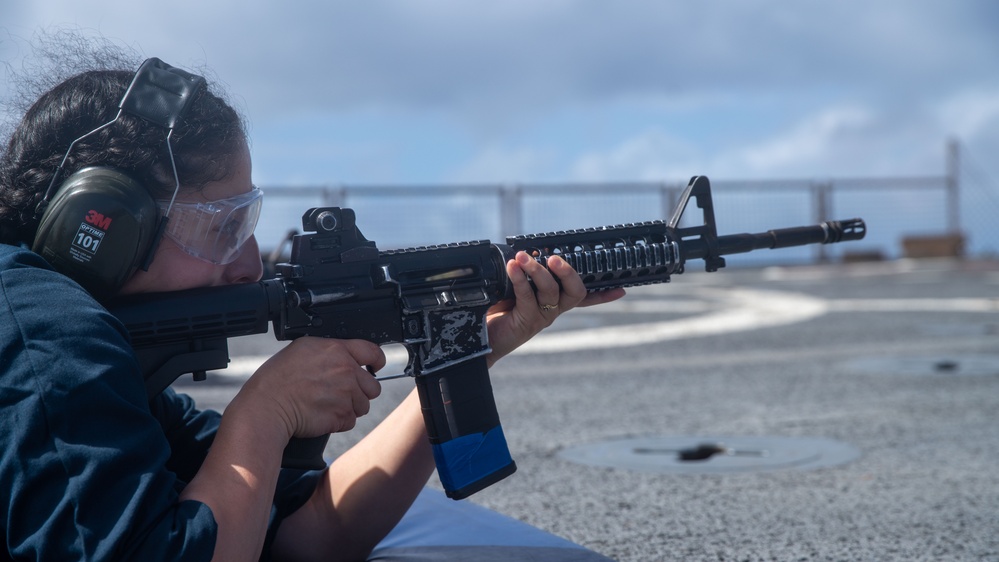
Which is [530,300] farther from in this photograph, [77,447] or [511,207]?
[511,207]

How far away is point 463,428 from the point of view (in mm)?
2367

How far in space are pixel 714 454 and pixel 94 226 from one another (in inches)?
142

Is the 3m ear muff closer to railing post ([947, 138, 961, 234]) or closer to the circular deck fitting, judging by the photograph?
the circular deck fitting

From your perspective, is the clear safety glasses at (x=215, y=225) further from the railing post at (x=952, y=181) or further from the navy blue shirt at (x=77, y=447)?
the railing post at (x=952, y=181)

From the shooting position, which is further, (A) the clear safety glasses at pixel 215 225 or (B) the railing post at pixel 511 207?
(B) the railing post at pixel 511 207

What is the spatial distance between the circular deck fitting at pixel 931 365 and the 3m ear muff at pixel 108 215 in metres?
6.26

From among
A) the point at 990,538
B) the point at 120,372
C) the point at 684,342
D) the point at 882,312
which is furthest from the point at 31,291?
the point at 882,312

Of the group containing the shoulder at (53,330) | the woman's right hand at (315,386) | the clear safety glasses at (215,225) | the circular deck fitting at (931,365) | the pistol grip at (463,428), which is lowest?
the circular deck fitting at (931,365)

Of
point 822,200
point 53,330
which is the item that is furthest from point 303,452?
point 822,200

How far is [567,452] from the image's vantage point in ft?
15.8

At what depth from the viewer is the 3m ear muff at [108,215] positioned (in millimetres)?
1706

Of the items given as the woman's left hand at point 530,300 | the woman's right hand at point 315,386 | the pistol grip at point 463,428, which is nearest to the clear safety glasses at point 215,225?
the woman's right hand at point 315,386

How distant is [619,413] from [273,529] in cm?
370

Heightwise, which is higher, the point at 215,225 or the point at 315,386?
the point at 215,225
